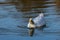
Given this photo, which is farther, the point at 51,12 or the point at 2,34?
the point at 51,12

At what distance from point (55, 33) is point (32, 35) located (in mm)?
608

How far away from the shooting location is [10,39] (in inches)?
245

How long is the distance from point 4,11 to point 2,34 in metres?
2.74

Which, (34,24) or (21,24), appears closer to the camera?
(34,24)

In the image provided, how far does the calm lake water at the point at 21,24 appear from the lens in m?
6.43

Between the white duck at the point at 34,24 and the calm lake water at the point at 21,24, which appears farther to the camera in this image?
the white duck at the point at 34,24

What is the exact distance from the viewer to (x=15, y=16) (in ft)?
28.2

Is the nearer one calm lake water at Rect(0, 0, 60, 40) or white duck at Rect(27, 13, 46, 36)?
calm lake water at Rect(0, 0, 60, 40)

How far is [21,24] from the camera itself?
7.54m

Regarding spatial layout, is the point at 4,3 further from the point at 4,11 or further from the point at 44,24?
the point at 44,24

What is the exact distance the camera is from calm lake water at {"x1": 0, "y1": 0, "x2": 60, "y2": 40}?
6.43 m

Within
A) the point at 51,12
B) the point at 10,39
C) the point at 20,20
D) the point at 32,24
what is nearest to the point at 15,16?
the point at 20,20

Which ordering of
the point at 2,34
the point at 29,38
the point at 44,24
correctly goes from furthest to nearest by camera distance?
the point at 44,24 < the point at 2,34 < the point at 29,38

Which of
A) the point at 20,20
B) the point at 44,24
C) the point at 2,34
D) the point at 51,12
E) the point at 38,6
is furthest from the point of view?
the point at 38,6
